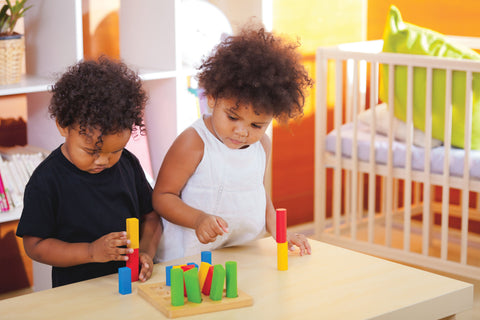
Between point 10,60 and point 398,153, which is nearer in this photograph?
point 10,60

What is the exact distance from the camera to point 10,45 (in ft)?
5.99

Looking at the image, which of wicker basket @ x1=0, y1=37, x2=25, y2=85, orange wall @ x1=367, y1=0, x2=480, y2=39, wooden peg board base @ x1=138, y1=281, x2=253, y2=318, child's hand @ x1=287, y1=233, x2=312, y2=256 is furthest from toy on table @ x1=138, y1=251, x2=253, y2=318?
orange wall @ x1=367, y1=0, x2=480, y2=39

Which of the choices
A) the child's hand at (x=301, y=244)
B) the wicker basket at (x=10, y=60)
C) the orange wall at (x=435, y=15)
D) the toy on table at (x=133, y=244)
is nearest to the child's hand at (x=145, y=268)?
the toy on table at (x=133, y=244)

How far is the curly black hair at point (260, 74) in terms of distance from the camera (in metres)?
1.27

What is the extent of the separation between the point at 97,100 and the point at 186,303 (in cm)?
38

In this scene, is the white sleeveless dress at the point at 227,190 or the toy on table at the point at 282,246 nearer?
the toy on table at the point at 282,246

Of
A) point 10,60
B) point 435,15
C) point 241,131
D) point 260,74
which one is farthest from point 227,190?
point 435,15

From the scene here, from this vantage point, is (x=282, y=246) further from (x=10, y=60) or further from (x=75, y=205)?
(x=10, y=60)

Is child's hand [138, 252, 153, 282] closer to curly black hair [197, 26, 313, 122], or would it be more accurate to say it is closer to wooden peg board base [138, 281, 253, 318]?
wooden peg board base [138, 281, 253, 318]

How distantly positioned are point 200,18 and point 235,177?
98cm

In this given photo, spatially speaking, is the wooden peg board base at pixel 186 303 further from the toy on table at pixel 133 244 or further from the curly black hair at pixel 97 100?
the curly black hair at pixel 97 100

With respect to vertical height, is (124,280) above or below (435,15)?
below

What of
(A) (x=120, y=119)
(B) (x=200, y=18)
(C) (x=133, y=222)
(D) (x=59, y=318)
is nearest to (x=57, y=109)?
(A) (x=120, y=119)

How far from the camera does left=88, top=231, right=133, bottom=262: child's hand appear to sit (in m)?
1.12
